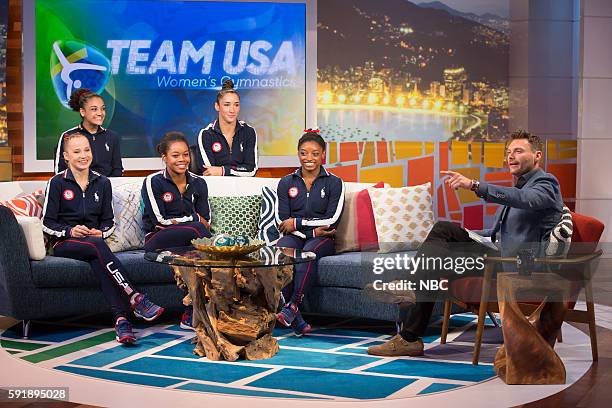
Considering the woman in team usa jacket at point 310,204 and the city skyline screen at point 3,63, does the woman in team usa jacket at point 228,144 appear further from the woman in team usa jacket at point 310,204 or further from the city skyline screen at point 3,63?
the city skyline screen at point 3,63

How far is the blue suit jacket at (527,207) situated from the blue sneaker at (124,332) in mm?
2105

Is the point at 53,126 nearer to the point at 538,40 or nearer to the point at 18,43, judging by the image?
the point at 18,43

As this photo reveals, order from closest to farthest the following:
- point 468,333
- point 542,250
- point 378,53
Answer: point 542,250 → point 468,333 → point 378,53

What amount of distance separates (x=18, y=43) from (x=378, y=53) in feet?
11.7

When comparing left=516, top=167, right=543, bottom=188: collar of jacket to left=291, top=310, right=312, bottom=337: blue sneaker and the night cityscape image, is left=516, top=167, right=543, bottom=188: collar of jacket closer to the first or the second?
left=291, top=310, right=312, bottom=337: blue sneaker

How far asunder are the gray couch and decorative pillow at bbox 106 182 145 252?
0.23 meters

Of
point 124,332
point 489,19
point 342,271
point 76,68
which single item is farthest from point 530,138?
point 489,19

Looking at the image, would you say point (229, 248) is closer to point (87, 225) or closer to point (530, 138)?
point (87, 225)

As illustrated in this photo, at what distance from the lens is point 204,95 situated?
907cm

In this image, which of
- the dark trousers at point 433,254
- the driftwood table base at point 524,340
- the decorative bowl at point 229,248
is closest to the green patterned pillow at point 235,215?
the decorative bowl at point 229,248

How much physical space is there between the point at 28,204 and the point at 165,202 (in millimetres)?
857

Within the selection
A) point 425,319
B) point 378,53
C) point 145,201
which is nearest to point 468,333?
point 425,319

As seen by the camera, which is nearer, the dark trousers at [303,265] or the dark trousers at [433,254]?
the dark trousers at [433,254]

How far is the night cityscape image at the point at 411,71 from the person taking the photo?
10109mm
